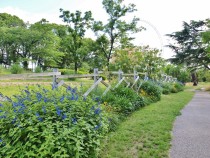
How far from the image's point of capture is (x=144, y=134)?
4.56 metres

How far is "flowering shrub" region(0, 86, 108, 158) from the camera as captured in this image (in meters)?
2.63

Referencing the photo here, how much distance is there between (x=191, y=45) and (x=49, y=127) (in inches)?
1080

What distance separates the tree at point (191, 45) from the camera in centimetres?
2611

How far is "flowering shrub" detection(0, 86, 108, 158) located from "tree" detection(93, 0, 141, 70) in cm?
1201

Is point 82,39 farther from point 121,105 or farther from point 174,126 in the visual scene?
point 174,126

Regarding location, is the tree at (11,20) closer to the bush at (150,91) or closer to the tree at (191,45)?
the tree at (191,45)

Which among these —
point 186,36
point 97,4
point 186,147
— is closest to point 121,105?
point 186,147

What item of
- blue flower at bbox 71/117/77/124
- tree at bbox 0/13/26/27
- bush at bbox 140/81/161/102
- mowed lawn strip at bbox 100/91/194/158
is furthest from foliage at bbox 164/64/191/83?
blue flower at bbox 71/117/77/124

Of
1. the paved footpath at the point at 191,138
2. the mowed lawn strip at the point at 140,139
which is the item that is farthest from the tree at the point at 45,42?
the paved footpath at the point at 191,138

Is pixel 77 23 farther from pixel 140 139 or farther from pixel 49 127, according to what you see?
pixel 49 127

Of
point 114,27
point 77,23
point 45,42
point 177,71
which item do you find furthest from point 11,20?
point 177,71

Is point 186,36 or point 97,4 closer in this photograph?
point 97,4

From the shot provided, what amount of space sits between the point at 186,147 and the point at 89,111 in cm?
A: 193

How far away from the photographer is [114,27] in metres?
15.5
